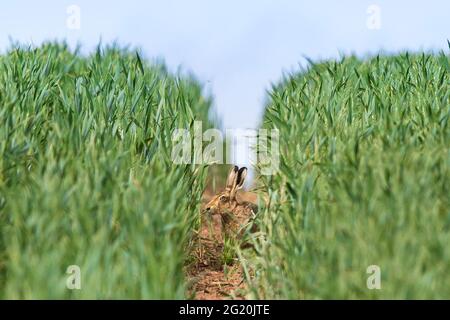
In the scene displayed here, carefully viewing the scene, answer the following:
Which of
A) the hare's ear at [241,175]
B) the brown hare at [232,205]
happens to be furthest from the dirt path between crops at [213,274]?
the hare's ear at [241,175]

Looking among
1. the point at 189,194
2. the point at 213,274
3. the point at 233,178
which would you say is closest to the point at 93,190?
the point at 189,194

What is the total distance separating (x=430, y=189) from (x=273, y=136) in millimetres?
1644

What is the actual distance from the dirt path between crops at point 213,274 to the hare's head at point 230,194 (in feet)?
0.72

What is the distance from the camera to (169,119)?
6.28 m

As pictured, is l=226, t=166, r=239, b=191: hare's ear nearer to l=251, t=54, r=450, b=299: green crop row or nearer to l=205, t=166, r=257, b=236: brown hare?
l=205, t=166, r=257, b=236: brown hare

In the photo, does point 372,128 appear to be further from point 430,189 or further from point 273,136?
point 430,189

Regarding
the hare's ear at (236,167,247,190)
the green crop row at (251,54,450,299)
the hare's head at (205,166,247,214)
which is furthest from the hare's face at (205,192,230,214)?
the green crop row at (251,54,450,299)

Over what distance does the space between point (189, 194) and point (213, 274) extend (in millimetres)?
585

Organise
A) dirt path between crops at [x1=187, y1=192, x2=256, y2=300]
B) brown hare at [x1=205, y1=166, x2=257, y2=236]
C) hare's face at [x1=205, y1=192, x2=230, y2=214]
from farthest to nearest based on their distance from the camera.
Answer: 1. hare's face at [x1=205, y1=192, x2=230, y2=214]
2. brown hare at [x1=205, y1=166, x2=257, y2=236]
3. dirt path between crops at [x1=187, y1=192, x2=256, y2=300]

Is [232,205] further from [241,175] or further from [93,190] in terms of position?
[93,190]

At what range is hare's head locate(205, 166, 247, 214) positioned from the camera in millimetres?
6211

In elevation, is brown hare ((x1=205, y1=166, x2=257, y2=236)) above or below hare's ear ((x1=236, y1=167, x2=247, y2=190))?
below

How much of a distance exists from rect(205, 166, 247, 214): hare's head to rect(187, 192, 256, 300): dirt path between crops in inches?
8.6
